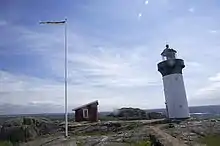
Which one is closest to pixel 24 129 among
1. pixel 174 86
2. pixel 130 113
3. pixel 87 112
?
pixel 87 112

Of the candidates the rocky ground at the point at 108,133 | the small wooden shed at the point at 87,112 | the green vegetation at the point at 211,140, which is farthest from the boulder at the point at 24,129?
the green vegetation at the point at 211,140

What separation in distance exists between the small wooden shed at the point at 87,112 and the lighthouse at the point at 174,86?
35.8 feet

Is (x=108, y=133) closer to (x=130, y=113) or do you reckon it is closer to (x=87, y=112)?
(x=87, y=112)

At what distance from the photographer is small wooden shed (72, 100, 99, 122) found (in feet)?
132

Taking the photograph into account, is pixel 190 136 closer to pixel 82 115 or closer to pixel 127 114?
pixel 82 115

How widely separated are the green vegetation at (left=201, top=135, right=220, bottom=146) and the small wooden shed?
68.5ft

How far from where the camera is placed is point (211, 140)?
1984 cm

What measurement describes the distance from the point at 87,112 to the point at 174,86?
13.0 m

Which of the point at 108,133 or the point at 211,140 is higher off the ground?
the point at 108,133

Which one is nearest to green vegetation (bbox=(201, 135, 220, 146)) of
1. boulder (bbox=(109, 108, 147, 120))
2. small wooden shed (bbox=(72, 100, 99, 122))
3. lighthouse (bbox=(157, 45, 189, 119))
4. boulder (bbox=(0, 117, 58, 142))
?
lighthouse (bbox=(157, 45, 189, 119))

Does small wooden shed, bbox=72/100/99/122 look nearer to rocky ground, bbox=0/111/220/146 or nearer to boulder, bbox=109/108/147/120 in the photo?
rocky ground, bbox=0/111/220/146

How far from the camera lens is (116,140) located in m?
19.9

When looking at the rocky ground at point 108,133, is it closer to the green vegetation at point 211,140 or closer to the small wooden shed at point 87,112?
the green vegetation at point 211,140

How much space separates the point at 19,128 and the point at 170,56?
668 inches
